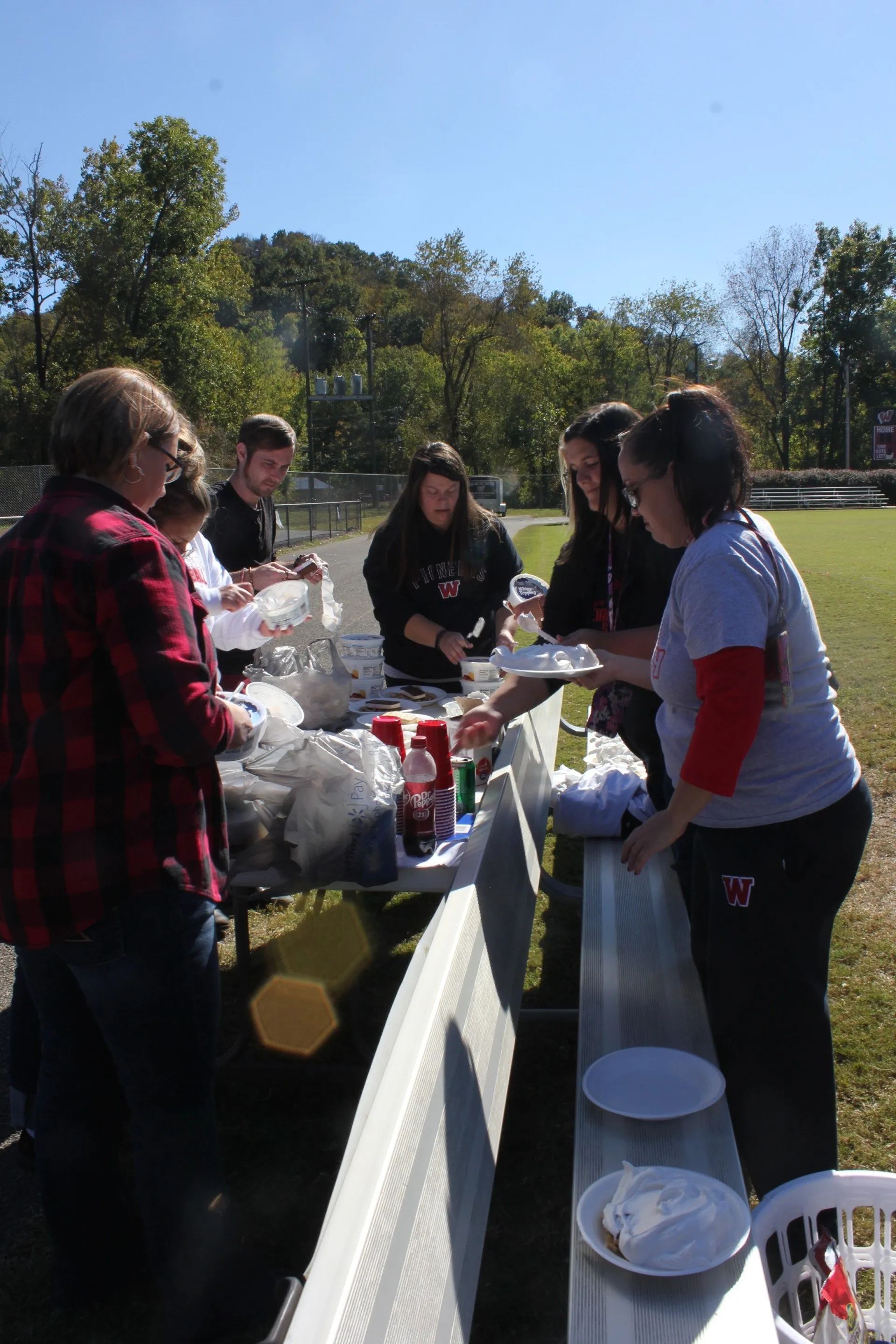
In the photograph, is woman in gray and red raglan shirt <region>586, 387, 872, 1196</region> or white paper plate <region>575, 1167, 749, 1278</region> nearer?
white paper plate <region>575, 1167, 749, 1278</region>

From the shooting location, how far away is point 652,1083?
2141mm

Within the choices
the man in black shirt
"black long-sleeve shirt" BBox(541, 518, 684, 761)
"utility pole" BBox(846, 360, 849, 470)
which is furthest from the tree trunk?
"utility pole" BBox(846, 360, 849, 470)

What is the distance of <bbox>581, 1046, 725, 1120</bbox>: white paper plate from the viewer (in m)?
2.05

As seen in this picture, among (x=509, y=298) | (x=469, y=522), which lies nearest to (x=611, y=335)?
(x=509, y=298)

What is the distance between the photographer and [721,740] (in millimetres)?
1844

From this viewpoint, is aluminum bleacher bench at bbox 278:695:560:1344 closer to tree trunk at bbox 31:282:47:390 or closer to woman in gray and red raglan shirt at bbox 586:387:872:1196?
woman in gray and red raglan shirt at bbox 586:387:872:1196

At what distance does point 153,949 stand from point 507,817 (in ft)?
4.71

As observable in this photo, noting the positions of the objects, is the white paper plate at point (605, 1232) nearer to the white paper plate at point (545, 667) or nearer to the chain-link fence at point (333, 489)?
the white paper plate at point (545, 667)

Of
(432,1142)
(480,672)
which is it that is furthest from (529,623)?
(432,1142)

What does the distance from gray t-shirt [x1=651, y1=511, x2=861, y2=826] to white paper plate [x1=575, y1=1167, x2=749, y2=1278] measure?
26.9 inches

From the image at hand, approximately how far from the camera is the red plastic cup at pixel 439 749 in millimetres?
2709

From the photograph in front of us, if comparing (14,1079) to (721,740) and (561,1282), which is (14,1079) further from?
(721,740)

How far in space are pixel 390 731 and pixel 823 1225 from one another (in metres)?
1.66

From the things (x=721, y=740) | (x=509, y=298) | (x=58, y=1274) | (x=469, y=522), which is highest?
(x=509, y=298)
